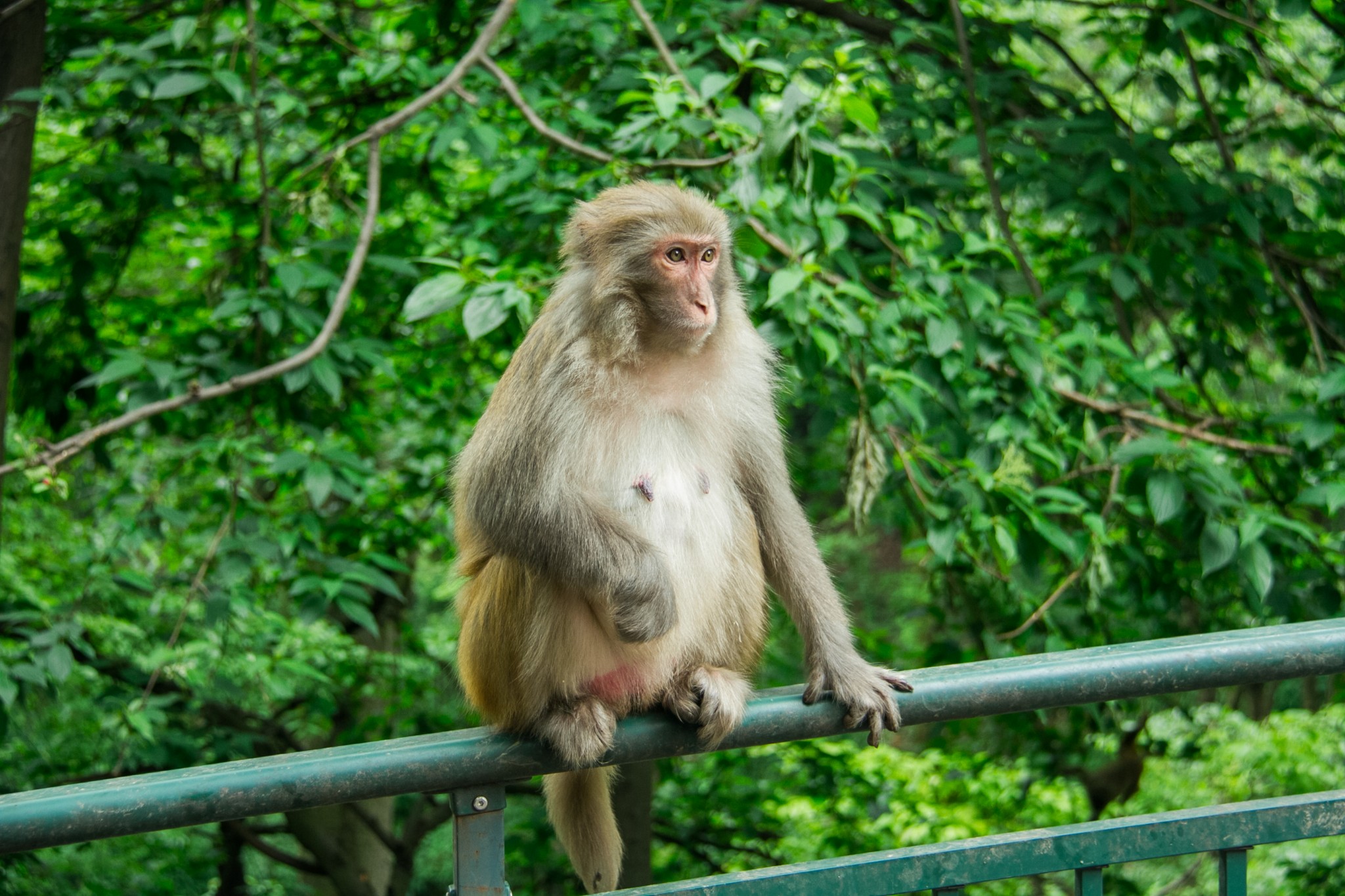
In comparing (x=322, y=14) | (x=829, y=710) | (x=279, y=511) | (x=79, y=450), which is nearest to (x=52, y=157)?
(x=322, y=14)

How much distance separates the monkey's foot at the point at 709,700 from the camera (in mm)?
2203

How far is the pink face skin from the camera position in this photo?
281 cm

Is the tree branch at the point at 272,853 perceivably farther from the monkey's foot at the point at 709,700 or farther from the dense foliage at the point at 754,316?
the monkey's foot at the point at 709,700

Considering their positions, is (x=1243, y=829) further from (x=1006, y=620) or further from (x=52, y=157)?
(x=52, y=157)

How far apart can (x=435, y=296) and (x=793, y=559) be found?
127 centimetres

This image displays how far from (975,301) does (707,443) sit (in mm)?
1232

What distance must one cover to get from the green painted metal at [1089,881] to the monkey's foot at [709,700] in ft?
1.93

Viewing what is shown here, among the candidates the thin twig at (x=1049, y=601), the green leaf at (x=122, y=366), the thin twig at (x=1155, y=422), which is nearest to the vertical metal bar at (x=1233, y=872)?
the thin twig at (x=1049, y=601)

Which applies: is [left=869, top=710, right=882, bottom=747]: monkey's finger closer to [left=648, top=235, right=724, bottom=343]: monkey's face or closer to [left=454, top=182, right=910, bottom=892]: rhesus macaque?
[left=454, top=182, right=910, bottom=892]: rhesus macaque

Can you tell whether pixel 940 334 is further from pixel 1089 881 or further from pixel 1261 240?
pixel 1089 881

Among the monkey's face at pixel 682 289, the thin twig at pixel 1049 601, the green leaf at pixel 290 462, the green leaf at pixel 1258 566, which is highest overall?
the monkey's face at pixel 682 289

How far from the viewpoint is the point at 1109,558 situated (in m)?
4.70

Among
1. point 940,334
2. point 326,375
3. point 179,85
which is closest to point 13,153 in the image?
point 179,85

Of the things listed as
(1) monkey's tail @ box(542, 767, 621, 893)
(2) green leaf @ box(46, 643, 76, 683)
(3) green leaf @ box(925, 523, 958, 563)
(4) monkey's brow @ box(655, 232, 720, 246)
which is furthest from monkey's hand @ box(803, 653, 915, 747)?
(2) green leaf @ box(46, 643, 76, 683)
